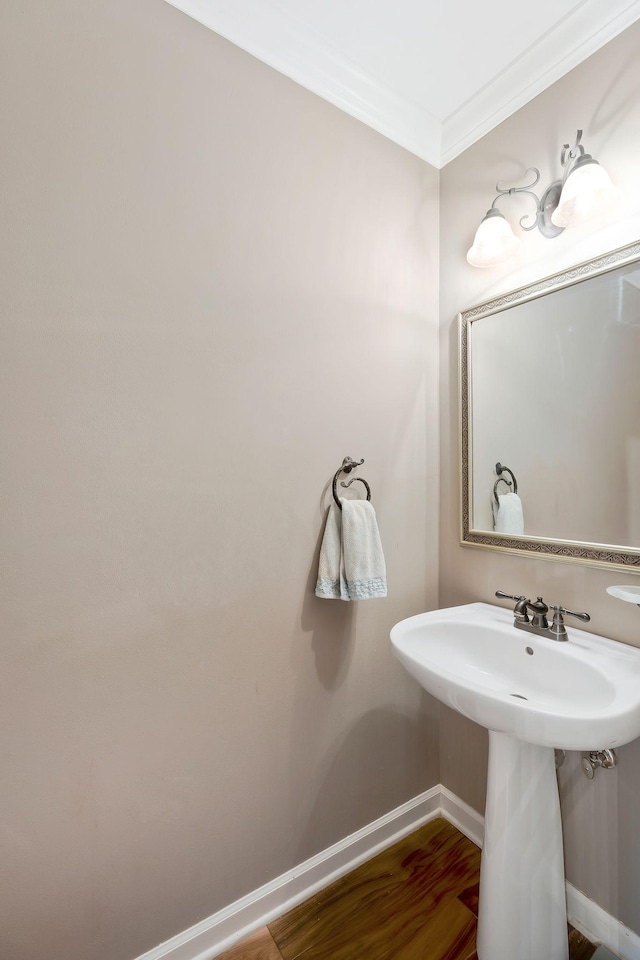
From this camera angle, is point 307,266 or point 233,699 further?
point 307,266

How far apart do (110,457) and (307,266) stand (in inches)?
31.9

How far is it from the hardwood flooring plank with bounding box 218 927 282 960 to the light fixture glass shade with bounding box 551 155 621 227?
214cm

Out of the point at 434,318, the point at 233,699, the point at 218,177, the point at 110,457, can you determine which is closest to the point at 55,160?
the point at 218,177

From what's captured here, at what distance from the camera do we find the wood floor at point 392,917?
1.17m

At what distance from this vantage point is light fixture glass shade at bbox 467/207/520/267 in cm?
139

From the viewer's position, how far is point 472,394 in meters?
1.56

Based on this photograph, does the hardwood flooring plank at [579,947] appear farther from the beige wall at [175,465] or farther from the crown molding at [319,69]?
the crown molding at [319,69]

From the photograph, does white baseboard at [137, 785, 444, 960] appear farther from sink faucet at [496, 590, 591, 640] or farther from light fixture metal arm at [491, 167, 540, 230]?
light fixture metal arm at [491, 167, 540, 230]

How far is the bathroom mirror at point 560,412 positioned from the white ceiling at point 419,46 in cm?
64

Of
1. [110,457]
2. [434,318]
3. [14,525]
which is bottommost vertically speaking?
[14,525]

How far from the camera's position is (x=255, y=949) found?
3.85ft

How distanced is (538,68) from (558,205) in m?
0.48

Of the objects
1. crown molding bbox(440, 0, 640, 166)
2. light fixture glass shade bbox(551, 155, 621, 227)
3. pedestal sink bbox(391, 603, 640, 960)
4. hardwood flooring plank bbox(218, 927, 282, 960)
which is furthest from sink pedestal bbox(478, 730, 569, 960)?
crown molding bbox(440, 0, 640, 166)

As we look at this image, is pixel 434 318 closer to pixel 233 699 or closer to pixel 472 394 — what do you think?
pixel 472 394
